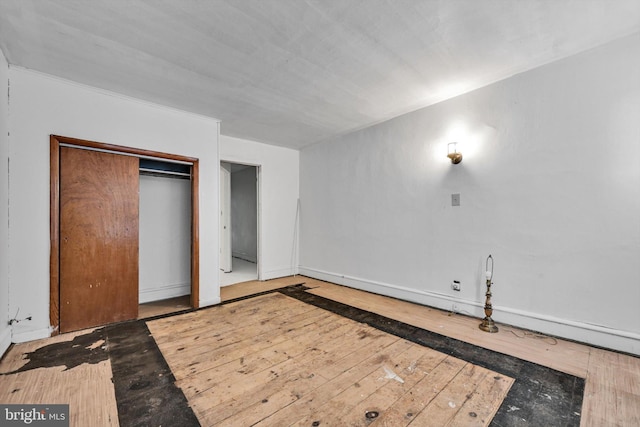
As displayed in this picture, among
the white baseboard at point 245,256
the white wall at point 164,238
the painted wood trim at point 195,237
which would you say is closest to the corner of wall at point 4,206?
the white wall at point 164,238

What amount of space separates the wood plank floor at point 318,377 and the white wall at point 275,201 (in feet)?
7.42

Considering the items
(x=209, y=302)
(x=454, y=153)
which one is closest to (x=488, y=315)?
(x=454, y=153)

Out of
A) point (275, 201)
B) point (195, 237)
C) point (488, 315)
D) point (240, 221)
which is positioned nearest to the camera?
point (488, 315)

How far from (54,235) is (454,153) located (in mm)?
4399

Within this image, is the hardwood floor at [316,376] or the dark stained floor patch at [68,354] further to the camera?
the dark stained floor patch at [68,354]

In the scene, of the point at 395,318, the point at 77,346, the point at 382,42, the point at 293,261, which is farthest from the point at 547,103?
the point at 77,346

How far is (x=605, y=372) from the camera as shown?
Result: 1998 mm

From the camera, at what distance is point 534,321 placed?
2682 millimetres

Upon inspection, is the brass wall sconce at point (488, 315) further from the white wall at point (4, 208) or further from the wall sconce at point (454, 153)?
the white wall at point (4, 208)

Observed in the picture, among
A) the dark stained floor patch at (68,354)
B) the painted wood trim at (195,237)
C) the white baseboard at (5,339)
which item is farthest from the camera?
the painted wood trim at (195,237)

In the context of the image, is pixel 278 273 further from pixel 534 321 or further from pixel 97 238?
pixel 534 321

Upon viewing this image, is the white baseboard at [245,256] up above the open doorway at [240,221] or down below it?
below

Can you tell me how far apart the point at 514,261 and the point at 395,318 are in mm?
1419

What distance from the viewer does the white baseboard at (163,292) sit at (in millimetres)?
3740
